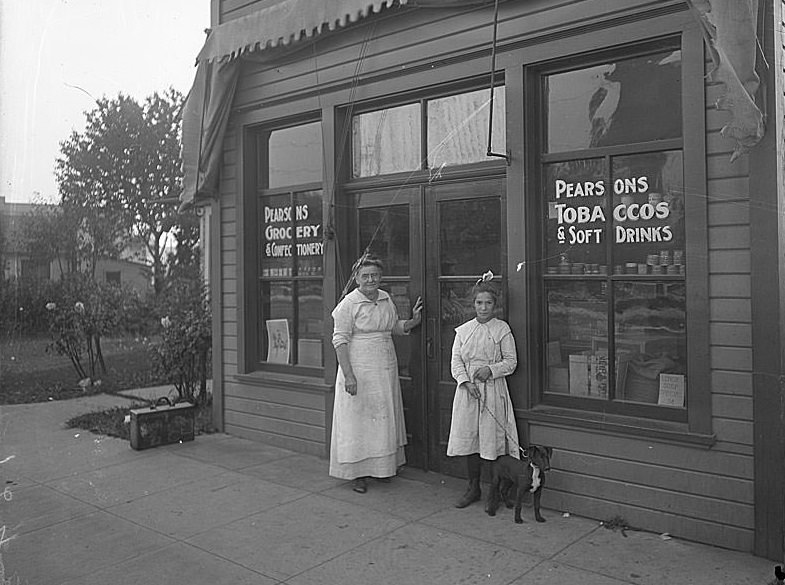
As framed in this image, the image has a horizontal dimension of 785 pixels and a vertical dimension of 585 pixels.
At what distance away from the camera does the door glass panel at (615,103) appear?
4.70m

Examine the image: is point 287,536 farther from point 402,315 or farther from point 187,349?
point 187,349

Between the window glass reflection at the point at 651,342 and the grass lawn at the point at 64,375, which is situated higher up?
the window glass reflection at the point at 651,342

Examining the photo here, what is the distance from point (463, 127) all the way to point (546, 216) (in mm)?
1056

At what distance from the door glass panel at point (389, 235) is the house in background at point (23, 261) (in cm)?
264

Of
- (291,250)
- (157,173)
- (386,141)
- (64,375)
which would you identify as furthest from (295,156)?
(157,173)

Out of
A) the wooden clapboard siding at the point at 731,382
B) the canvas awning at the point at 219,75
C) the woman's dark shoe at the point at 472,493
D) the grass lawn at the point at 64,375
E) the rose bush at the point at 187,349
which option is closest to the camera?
the wooden clapboard siding at the point at 731,382

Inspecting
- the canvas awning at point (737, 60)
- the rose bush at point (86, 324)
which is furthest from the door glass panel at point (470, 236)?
the rose bush at point (86, 324)

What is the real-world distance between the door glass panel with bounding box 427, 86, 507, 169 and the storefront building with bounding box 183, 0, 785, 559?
21mm

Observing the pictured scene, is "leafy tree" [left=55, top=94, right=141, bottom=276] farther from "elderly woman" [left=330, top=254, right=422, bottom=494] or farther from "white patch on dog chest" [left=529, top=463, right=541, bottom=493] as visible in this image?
"white patch on dog chest" [left=529, top=463, right=541, bottom=493]

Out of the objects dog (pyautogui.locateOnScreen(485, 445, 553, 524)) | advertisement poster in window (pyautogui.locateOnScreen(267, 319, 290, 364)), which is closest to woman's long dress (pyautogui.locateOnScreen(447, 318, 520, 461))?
dog (pyautogui.locateOnScreen(485, 445, 553, 524))

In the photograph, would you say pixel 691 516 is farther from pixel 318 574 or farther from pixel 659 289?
pixel 318 574

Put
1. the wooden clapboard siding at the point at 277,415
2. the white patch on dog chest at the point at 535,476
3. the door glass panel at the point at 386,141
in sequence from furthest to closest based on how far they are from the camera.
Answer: the wooden clapboard siding at the point at 277,415
the door glass panel at the point at 386,141
the white patch on dog chest at the point at 535,476

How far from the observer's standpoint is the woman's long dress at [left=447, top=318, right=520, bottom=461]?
516cm

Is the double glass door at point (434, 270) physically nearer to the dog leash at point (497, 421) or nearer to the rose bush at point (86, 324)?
the dog leash at point (497, 421)
